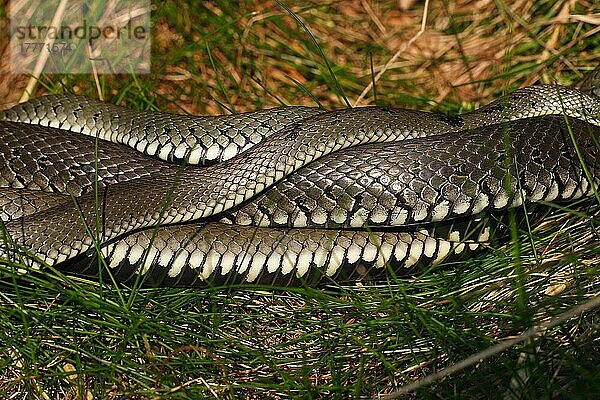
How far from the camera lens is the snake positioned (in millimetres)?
3662

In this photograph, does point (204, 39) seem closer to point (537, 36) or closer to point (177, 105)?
point (177, 105)

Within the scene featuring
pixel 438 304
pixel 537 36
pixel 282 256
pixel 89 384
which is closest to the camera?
pixel 89 384

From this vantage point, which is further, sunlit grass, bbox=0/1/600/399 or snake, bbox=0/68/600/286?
snake, bbox=0/68/600/286

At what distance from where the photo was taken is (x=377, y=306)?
3482mm

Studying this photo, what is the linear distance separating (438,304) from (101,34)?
4.03m

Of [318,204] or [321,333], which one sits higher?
[318,204]

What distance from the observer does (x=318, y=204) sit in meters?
3.80

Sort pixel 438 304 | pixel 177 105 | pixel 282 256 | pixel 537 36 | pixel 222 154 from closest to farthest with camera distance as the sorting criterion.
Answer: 1. pixel 438 304
2. pixel 282 256
3. pixel 222 154
4. pixel 177 105
5. pixel 537 36

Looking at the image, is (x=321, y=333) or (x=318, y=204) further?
(x=318, y=204)

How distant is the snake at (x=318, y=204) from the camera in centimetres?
366

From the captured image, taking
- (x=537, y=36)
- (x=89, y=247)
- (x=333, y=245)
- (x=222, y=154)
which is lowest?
(x=89, y=247)

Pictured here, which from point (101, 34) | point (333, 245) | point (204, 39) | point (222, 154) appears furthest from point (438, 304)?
point (101, 34)

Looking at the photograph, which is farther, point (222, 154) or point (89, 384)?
point (222, 154)

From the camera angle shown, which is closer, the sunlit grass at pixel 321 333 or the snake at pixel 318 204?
the sunlit grass at pixel 321 333
